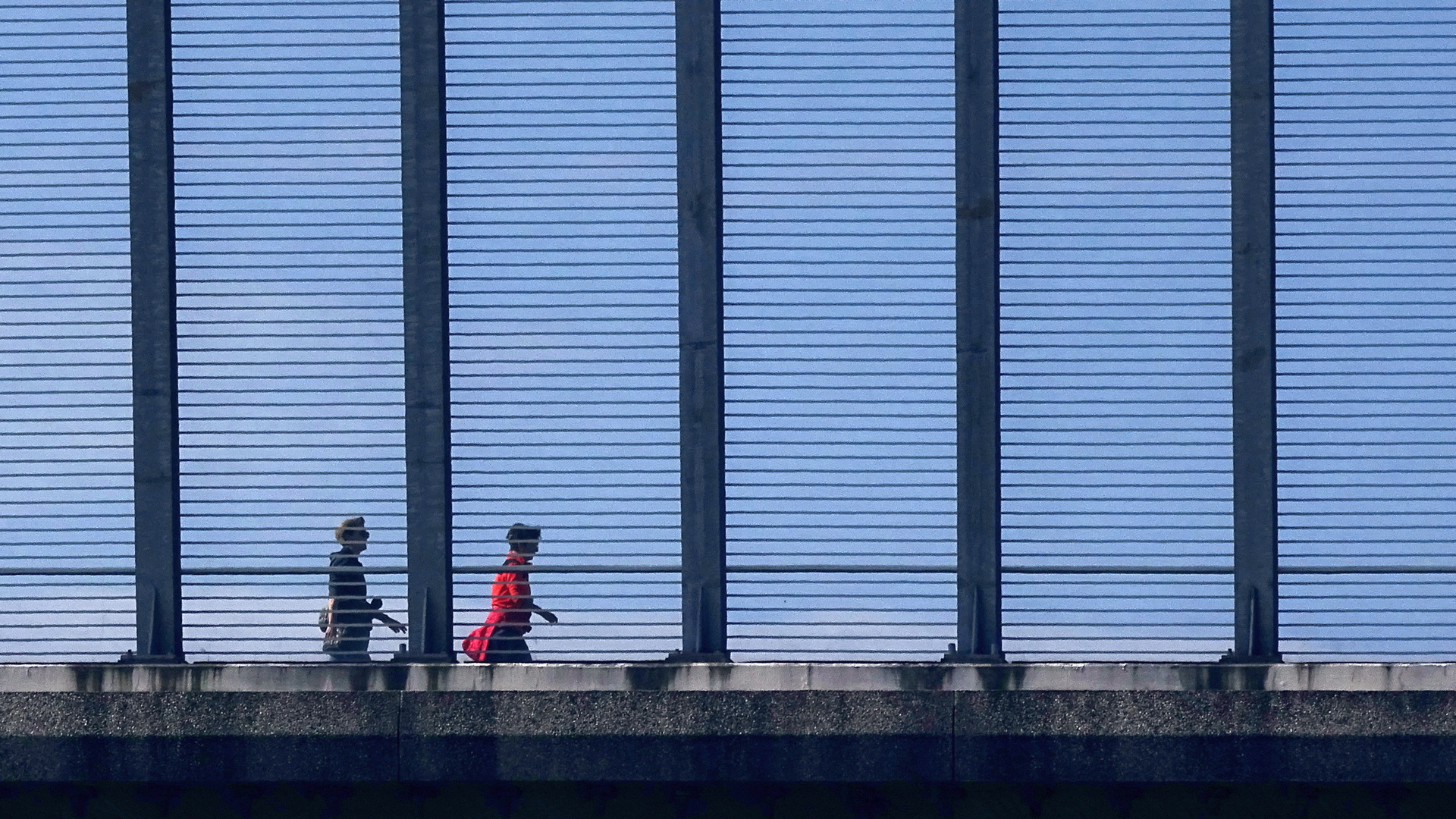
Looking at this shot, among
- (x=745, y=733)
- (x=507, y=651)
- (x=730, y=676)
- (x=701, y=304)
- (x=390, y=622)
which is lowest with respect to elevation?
(x=745, y=733)

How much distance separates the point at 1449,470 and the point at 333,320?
7.59 metres

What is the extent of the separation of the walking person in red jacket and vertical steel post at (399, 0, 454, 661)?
24 centimetres

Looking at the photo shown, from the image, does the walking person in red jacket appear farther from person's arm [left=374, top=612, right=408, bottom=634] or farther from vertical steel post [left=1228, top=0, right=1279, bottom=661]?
vertical steel post [left=1228, top=0, right=1279, bottom=661]

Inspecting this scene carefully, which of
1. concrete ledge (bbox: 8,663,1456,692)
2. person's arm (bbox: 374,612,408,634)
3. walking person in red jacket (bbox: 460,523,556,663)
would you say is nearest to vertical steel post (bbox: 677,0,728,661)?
concrete ledge (bbox: 8,663,1456,692)

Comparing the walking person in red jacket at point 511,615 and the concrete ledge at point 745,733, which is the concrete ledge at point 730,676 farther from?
the walking person in red jacket at point 511,615

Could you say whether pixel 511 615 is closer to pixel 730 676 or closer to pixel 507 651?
pixel 507 651

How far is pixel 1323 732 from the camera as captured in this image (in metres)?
14.4

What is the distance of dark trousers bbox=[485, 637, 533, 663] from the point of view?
15617mm

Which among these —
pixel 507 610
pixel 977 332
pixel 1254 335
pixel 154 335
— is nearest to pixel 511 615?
pixel 507 610

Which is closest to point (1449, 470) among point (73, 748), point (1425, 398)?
point (1425, 398)

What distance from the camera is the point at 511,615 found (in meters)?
15.8

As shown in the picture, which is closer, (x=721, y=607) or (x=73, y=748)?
(x=73, y=748)

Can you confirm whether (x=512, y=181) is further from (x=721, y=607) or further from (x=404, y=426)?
(x=721, y=607)

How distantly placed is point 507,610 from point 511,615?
0.59ft
